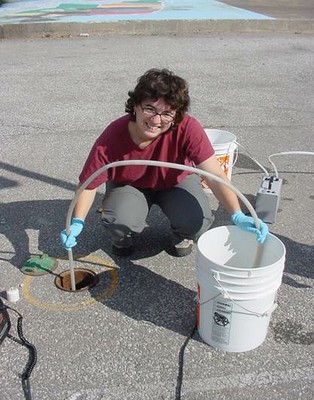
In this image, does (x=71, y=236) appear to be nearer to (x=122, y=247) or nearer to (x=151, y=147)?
(x=122, y=247)

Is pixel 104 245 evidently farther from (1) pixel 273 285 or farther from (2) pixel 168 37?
(2) pixel 168 37

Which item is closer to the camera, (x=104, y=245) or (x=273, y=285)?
(x=273, y=285)

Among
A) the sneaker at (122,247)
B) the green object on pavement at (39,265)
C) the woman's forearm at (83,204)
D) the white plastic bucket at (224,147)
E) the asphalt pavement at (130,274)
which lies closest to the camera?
the asphalt pavement at (130,274)

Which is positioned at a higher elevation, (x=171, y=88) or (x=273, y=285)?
(x=171, y=88)

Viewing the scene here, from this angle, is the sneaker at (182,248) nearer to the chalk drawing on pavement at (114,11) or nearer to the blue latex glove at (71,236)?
the blue latex glove at (71,236)

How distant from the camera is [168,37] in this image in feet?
34.5

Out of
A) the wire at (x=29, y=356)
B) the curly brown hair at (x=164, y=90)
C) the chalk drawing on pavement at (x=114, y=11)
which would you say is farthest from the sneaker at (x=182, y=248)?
the chalk drawing on pavement at (x=114, y=11)

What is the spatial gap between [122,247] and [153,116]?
0.89 meters

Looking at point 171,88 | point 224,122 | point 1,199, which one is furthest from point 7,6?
point 171,88

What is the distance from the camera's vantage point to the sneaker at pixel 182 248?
9.61ft

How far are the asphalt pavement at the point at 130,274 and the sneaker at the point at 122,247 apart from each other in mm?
47

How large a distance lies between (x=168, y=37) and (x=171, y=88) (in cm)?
863

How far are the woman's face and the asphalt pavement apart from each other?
84cm

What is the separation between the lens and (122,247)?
2939 mm
